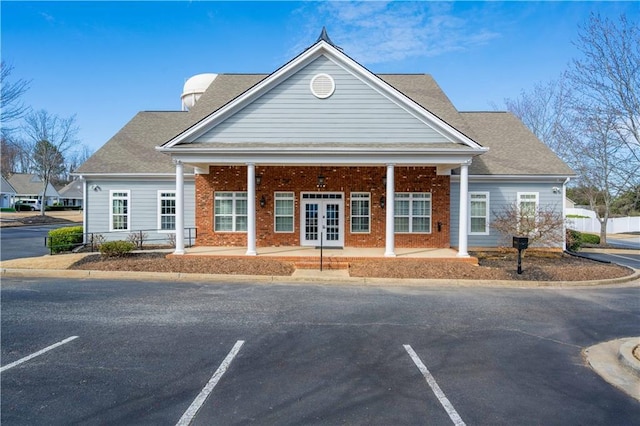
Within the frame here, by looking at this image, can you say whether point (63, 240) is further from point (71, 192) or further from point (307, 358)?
point (71, 192)

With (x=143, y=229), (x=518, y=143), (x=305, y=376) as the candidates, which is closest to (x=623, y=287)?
(x=518, y=143)

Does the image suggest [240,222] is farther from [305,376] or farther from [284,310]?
[305,376]

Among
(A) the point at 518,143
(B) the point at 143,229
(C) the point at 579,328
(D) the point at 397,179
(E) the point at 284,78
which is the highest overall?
(E) the point at 284,78

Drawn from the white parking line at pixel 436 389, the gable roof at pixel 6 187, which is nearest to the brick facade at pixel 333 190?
the white parking line at pixel 436 389

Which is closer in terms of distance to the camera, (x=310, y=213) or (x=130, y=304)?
(x=130, y=304)

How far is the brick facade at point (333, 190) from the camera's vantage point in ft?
53.0

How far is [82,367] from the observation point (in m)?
5.11

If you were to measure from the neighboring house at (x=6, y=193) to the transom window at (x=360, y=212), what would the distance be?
2776 inches

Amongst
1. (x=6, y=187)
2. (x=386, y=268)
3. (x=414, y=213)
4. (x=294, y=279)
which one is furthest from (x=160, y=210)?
(x=6, y=187)

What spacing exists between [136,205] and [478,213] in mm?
15556

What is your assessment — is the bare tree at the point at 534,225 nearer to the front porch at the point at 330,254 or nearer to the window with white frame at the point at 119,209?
the front porch at the point at 330,254

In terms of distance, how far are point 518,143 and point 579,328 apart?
13638 millimetres

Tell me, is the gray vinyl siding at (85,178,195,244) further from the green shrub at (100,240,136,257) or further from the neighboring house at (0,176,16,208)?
the neighboring house at (0,176,16,208)

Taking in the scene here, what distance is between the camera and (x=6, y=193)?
63.7 meters
